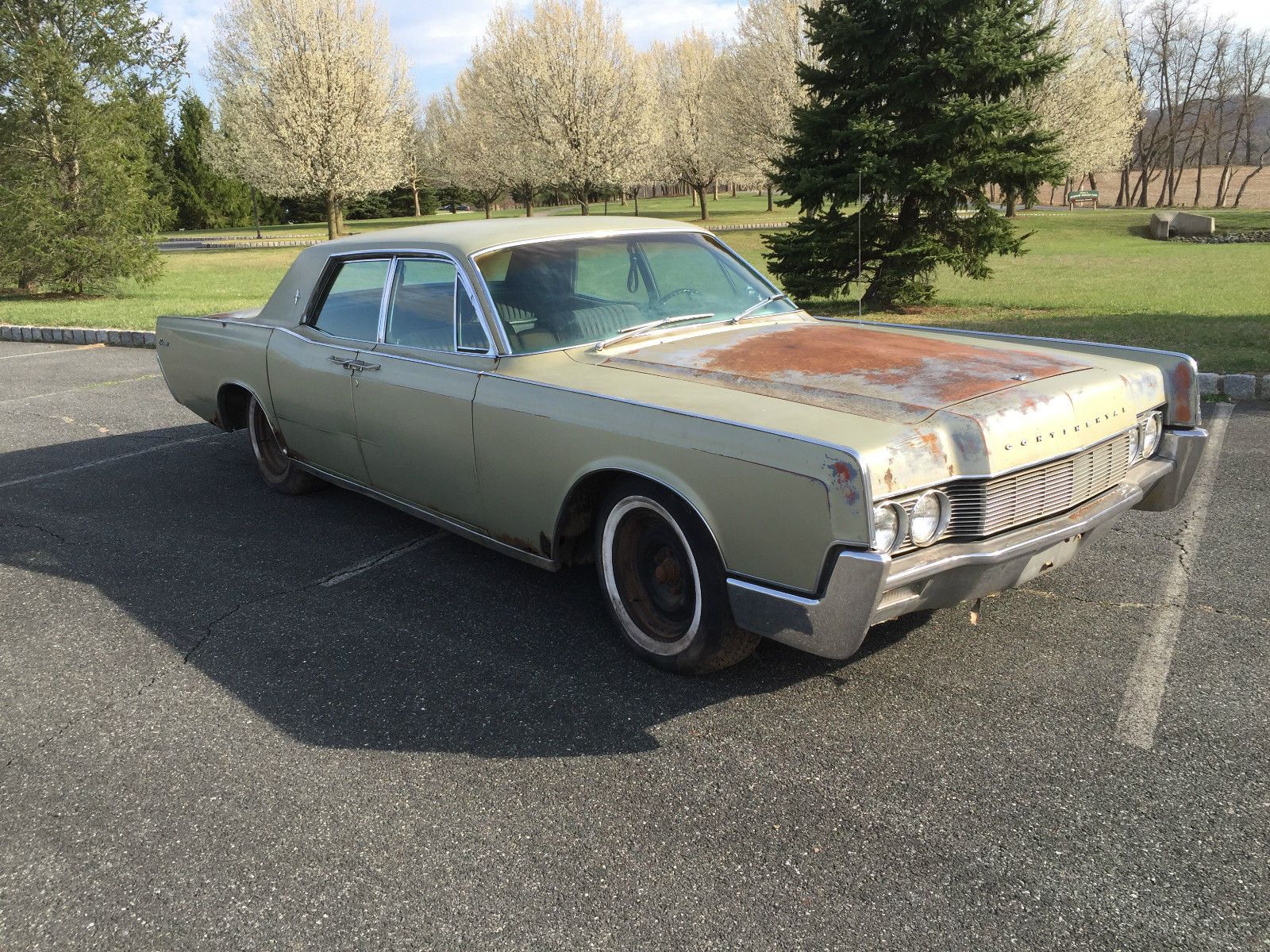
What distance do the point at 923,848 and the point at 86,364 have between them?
1082 centimetres

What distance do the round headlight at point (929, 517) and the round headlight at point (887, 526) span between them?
0.04 meters

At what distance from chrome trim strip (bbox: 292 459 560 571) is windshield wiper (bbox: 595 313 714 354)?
84 centimetres

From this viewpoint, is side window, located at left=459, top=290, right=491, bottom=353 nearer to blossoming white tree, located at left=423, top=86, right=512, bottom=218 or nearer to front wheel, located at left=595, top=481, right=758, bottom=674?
front wheel, located at left=595, top=481, right=758, bottom=674

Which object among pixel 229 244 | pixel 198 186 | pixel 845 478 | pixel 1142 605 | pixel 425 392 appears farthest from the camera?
pixel 198 186

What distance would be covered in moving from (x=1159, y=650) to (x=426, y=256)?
3.29 meters

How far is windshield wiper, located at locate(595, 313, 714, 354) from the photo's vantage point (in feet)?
12.5

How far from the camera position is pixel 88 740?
121 inches

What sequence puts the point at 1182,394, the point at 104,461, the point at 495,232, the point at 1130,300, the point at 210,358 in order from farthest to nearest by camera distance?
1. the point at 1130,300
2. the point at 104,461
3. the point at 210,358
4. the point at 495,232
5. the point at 1182,394

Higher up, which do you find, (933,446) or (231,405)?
(933,446)

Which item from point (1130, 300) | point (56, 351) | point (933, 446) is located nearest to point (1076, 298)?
point (1130, 300)

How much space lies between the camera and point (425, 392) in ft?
13.0

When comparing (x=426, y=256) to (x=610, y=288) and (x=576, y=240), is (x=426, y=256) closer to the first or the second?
(x=576, y=240)

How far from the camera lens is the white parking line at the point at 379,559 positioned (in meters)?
4.34

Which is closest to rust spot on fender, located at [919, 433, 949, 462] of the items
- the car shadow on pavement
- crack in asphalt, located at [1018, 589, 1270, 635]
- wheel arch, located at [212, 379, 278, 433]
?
the car shadow on pavement
